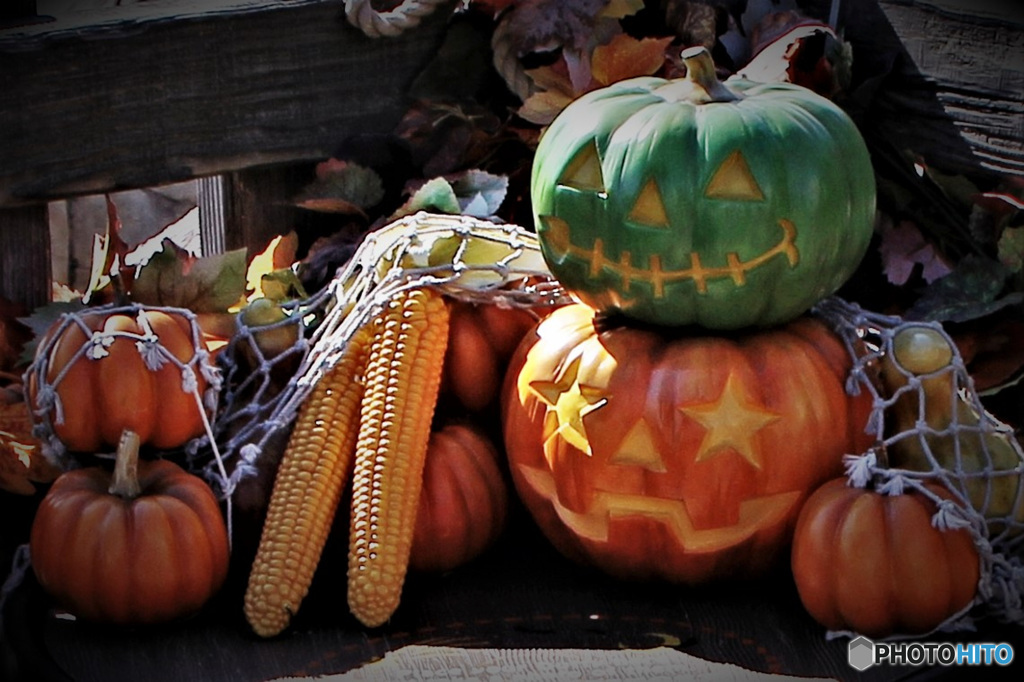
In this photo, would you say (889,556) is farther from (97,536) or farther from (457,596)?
(97,536)

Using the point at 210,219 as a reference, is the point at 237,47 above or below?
above

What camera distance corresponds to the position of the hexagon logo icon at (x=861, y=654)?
151 cm

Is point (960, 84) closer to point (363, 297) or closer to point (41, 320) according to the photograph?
point (363, 297)

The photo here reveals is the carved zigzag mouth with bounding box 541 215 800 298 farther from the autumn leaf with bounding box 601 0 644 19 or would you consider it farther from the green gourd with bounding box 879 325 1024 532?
the autumn leaf with bounding box 601 0 644 19

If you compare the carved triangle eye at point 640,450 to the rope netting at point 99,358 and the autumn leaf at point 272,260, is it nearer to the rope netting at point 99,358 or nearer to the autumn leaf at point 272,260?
the rope netting at point 99,358

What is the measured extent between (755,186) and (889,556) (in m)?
0.46

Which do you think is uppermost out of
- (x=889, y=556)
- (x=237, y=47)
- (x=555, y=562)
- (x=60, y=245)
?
(x=237, y=47)

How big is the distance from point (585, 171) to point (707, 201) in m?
0.16

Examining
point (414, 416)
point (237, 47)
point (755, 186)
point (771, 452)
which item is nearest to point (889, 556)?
point (771, 452)

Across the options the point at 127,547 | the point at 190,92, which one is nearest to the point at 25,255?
the point at 190,92

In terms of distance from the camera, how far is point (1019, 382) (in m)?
2.00

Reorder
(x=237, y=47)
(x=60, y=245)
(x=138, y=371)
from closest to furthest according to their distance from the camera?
(x=138, y=371), (x=237, y=47), (x=60, y=245)

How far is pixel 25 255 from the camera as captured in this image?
2.13 metres

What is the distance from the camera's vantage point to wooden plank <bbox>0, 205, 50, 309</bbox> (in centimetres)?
211
